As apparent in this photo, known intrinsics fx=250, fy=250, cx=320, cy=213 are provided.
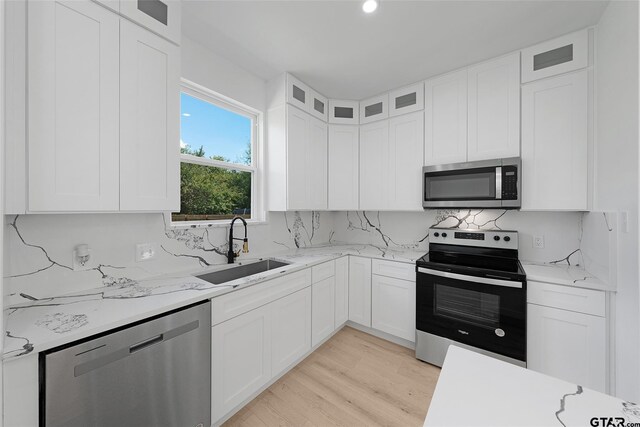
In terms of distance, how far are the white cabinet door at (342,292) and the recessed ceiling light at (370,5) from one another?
2.09 metres

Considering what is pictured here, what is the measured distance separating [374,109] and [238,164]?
5.58 feet

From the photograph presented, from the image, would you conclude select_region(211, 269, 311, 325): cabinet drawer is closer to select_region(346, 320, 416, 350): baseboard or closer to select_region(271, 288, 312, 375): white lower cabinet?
select_region(271, 288, 312, 375): white lower cabinet

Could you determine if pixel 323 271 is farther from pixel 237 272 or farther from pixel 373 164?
pixel 373 164

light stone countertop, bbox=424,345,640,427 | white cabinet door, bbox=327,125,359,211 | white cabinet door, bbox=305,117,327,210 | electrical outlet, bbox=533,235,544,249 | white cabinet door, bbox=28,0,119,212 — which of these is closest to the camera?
light stone countertop, bbox=424,345,640,427

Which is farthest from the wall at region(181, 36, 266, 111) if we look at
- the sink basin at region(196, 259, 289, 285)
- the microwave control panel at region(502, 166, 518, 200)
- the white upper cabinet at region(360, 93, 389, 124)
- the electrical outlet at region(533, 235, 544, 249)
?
the electrical outlet at region(533, 235, 544, 249)

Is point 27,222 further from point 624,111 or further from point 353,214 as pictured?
point 624,111

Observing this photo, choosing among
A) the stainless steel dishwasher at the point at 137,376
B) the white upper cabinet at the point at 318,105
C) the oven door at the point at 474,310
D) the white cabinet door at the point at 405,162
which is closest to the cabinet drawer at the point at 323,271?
the oven door at the point at 474,310

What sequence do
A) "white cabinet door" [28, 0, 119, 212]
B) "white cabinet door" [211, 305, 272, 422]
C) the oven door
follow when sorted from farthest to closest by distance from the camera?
1. the oven door
2. "white cabinet door" [211, 305, 272, 422]
3. "white cabinet door" [28, 0, 119, 212]

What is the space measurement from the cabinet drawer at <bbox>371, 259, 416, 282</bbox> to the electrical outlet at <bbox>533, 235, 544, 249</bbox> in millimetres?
1108

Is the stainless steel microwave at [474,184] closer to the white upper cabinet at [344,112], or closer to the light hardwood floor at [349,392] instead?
the white upper cabinet at [344,112]

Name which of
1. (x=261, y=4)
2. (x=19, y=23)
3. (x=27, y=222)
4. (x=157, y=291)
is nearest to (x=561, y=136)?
(x=261, y=4)

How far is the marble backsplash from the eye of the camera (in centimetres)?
131

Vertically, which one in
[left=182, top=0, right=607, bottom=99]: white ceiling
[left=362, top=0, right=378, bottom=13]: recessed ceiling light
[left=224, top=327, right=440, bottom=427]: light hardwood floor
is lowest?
[left=224, top=327, right=440, bottom=427]: light hardwood floor

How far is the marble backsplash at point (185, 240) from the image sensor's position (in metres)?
1.31
